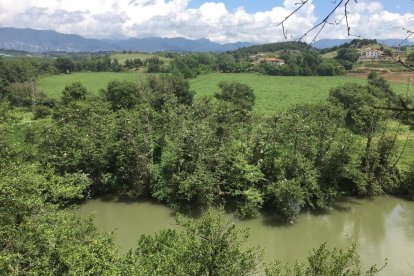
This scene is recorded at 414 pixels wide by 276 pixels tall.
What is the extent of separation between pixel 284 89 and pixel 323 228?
160ft

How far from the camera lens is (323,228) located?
73.8 feet

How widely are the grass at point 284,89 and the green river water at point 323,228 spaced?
85.9ft

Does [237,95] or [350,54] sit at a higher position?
[350,54]

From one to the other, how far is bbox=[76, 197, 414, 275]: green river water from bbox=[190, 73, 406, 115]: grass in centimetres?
2619

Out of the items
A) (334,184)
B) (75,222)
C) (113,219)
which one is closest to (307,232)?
Answer: (334,184)

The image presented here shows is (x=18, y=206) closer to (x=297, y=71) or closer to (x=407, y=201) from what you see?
(x=407, y=201)

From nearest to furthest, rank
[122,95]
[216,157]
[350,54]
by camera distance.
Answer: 1. [216,157]
2. [350,54]
3. [122,95]

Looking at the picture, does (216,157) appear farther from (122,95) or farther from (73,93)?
(73,93)

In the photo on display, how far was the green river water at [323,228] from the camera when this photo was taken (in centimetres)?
1970

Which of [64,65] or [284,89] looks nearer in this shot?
[284,89]

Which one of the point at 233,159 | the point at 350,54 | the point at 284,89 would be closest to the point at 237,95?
the point at 284,89

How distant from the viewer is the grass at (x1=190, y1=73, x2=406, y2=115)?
5656 cm

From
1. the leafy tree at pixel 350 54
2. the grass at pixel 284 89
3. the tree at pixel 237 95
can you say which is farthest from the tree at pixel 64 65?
the leafy tree at pixel 350 54

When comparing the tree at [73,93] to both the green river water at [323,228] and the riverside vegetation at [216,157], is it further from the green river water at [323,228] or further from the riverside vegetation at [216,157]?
the green river water at [323,228]
